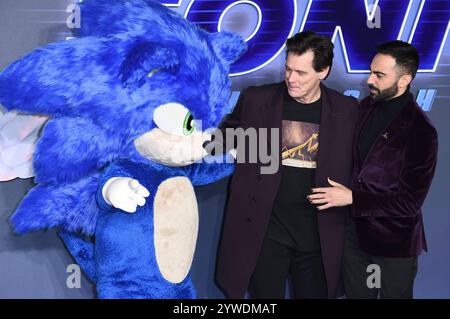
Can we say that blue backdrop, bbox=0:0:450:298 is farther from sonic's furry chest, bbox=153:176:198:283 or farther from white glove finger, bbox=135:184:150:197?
white glove finger, bbox=135:184:150:197

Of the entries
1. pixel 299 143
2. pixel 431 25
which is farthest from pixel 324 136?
pixel 431 25

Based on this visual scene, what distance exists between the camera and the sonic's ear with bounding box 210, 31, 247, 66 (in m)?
2.28

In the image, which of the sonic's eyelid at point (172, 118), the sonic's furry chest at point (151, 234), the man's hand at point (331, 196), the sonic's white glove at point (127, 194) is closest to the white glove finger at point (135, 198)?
the sonic's white glove at point (127, 194)

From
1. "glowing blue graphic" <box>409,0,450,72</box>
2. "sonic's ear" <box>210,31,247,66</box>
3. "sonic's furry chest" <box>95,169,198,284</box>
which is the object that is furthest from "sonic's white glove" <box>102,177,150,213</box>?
"glowing blue graphic" <box>409,0,450,72</box>

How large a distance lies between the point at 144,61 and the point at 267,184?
29.2 inches

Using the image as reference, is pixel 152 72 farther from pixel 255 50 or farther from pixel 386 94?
pixel 386 94

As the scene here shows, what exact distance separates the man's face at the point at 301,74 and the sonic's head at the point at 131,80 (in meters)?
0.30

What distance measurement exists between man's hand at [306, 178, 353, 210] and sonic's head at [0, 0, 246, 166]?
527 millimetres

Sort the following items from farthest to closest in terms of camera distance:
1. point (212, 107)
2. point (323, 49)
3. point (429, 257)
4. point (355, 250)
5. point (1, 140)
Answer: point (429, 257) < point (1, 140) < point (355, 250) < point (323, 49) < point (212, 107)

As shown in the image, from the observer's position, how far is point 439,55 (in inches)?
113

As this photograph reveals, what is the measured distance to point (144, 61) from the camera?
201cm

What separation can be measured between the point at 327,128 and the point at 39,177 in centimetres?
114
